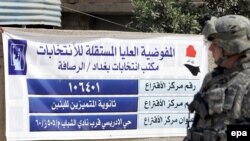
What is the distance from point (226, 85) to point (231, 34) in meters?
0.28

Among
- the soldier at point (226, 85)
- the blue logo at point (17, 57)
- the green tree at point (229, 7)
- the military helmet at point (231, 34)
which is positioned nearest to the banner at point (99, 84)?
the blue logo at point (17, 57)

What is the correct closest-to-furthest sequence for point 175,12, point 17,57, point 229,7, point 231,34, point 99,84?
point 231,34 < point 17,57 < point 99,84 < point 175,12 < point 229,7

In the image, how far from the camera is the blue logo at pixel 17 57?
569cm

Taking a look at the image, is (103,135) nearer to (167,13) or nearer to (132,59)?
(132,59)

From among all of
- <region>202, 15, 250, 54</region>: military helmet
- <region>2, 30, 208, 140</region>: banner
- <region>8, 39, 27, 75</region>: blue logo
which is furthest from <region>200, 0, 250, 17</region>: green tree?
<region>202, 15, 250, 54</region>: military helmet

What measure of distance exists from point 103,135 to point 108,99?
0.40 meters

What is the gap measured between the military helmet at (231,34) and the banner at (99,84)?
301cm

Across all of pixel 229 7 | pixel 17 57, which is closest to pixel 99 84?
pixel 17 57

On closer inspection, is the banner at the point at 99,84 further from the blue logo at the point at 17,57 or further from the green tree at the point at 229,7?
the green tree at the point at 229,7

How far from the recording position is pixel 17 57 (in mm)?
5711

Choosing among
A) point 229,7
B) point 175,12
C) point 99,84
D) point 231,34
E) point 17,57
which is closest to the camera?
point 231,34

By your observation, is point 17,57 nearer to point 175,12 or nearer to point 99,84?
point 99,84

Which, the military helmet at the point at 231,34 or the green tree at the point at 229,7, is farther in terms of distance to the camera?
the green tree at the point at 229,7

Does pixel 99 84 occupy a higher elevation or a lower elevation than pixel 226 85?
lower
